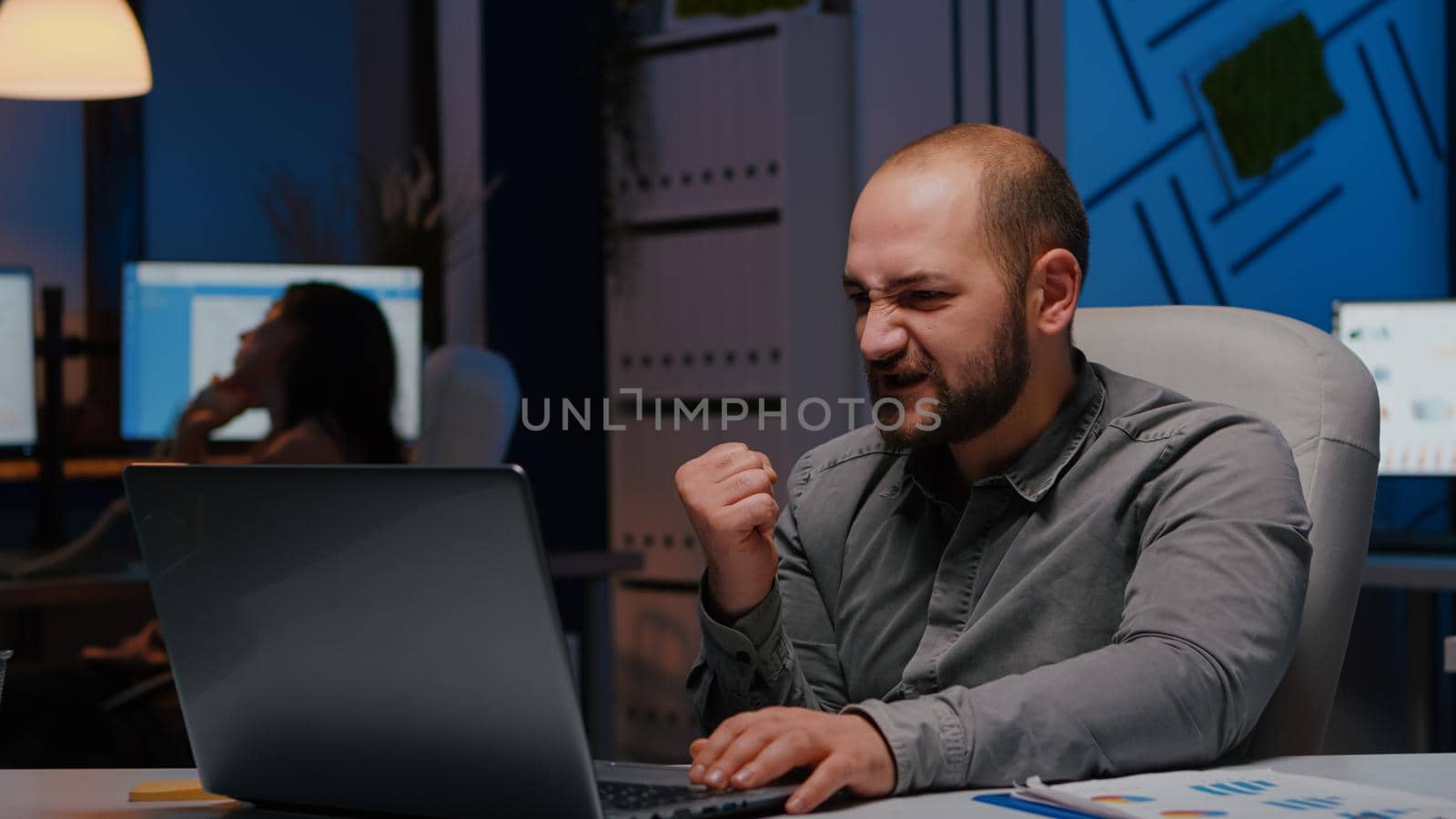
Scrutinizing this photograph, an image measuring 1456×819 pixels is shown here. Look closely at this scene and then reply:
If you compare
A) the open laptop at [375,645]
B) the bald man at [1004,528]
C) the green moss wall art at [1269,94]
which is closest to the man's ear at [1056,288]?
the bald man at [1004,528]

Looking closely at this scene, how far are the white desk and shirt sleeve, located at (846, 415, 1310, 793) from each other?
0.04 metres

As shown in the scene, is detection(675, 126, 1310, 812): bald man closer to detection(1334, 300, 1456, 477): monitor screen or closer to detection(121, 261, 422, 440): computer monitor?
detection(121, 261, 422, 440): computer monitor

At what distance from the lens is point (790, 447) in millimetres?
3869

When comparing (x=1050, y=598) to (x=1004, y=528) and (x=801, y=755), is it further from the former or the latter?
(x=801, y=755)

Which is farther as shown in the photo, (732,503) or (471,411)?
(471,411)

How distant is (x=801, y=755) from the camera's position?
99 centimetres

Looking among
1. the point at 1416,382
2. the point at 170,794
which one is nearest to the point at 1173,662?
Answer: the point at 170,794

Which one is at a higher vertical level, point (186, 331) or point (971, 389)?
point (186, 331)

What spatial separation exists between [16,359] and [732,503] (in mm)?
2563

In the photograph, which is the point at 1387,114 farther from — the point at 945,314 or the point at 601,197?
the point at 945,314

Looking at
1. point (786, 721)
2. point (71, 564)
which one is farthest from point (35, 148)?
point (786, 721)

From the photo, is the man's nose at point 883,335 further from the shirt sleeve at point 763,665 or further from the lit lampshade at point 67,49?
the lit lampshade at point 67,49

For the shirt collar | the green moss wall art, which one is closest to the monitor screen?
the green moss wall art

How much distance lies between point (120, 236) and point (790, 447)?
1796 mm
